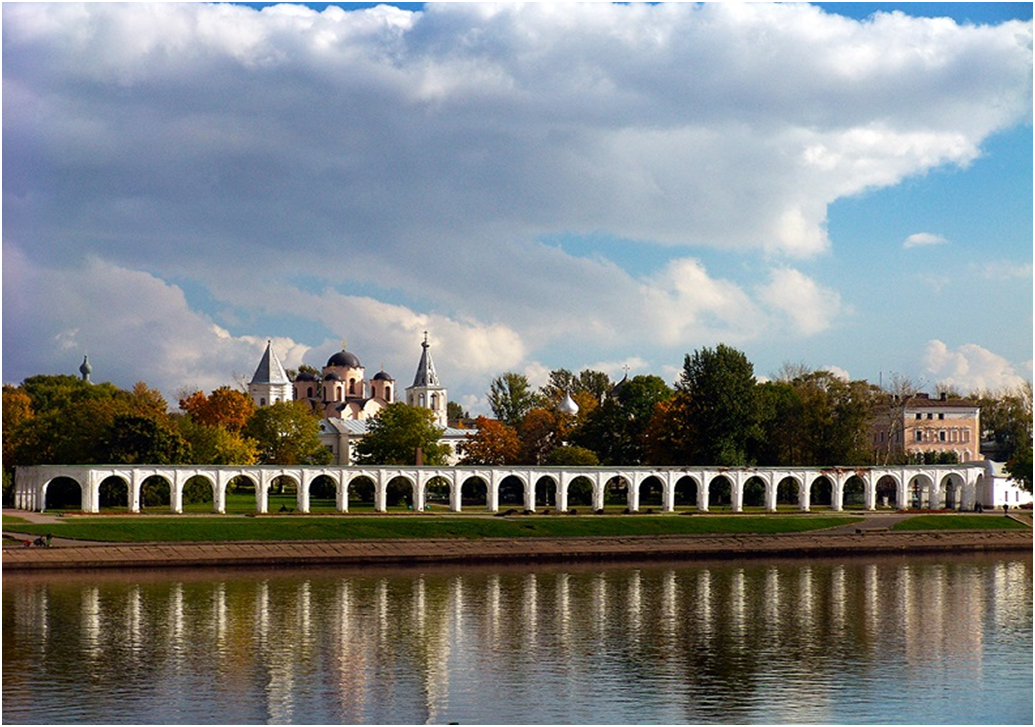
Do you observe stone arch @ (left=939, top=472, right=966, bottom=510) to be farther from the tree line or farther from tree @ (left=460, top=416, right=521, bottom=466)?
tree @ (left=460, top=416, right=521, bottom=466)

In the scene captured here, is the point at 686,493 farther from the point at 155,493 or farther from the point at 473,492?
the point at 155,493

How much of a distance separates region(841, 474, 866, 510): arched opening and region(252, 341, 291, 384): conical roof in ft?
220

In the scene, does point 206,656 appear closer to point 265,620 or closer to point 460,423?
point 265,620

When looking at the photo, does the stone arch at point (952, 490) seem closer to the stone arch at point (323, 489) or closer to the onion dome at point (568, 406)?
the stone arch at point (323, 489)

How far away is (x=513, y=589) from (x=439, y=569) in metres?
8.78

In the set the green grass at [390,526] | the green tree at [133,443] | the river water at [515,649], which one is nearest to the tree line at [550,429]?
the green tree at [133,443]

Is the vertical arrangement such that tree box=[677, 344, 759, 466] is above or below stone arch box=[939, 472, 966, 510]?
above

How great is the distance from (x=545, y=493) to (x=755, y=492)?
639 inches

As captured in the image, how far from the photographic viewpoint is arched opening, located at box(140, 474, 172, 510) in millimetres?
80500

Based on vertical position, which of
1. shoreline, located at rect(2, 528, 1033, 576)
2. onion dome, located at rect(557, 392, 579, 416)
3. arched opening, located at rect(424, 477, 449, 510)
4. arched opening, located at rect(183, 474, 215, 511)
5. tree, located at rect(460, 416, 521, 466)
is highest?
onion dome, located at rect(557, 392, 579, 416)

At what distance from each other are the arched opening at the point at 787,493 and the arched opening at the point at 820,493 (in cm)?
105

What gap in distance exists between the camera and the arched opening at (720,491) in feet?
291

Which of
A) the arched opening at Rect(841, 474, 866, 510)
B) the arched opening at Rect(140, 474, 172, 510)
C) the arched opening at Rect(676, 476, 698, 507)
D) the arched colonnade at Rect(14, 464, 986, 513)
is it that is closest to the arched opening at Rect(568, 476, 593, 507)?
the arched colonnade at Rect(14, 464, 986, 513)

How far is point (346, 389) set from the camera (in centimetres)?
15638
